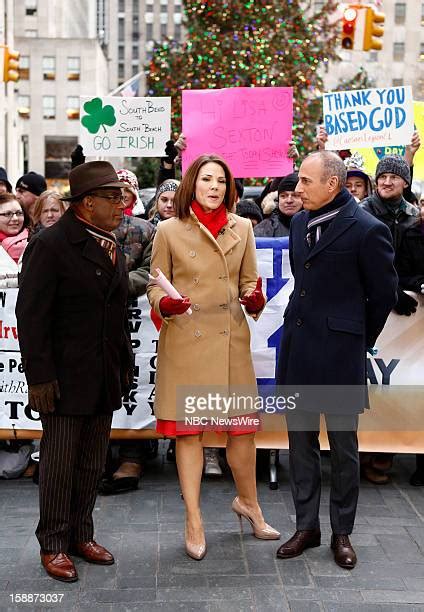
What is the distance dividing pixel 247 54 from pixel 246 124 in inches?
609

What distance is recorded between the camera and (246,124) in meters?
6.93

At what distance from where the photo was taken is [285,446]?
5918mm

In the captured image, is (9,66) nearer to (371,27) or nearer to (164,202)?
(371,27)

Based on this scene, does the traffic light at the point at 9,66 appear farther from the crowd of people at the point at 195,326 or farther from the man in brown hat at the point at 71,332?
the man in brown hat at the point at 71,332

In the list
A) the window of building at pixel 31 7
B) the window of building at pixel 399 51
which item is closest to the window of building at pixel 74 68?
the window of building at pixel 31 7

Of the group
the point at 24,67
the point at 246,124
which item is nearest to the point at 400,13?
the point at 24,67

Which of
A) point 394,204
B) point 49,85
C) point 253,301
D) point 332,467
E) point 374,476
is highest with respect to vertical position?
point 49,85

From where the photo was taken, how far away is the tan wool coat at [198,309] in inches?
180

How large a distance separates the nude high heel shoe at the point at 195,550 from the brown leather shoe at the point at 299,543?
16.0 inches

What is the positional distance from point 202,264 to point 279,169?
8.76 feet

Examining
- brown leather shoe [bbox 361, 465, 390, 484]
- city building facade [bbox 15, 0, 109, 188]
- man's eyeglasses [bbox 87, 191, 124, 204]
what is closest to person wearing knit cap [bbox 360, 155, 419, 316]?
brown leather shoe [bbox 361, 465, 390, 484]

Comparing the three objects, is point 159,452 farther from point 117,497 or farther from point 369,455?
point 369,455

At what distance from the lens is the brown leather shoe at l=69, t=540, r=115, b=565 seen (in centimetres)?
446

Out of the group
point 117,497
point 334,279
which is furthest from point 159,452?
point 334,279
